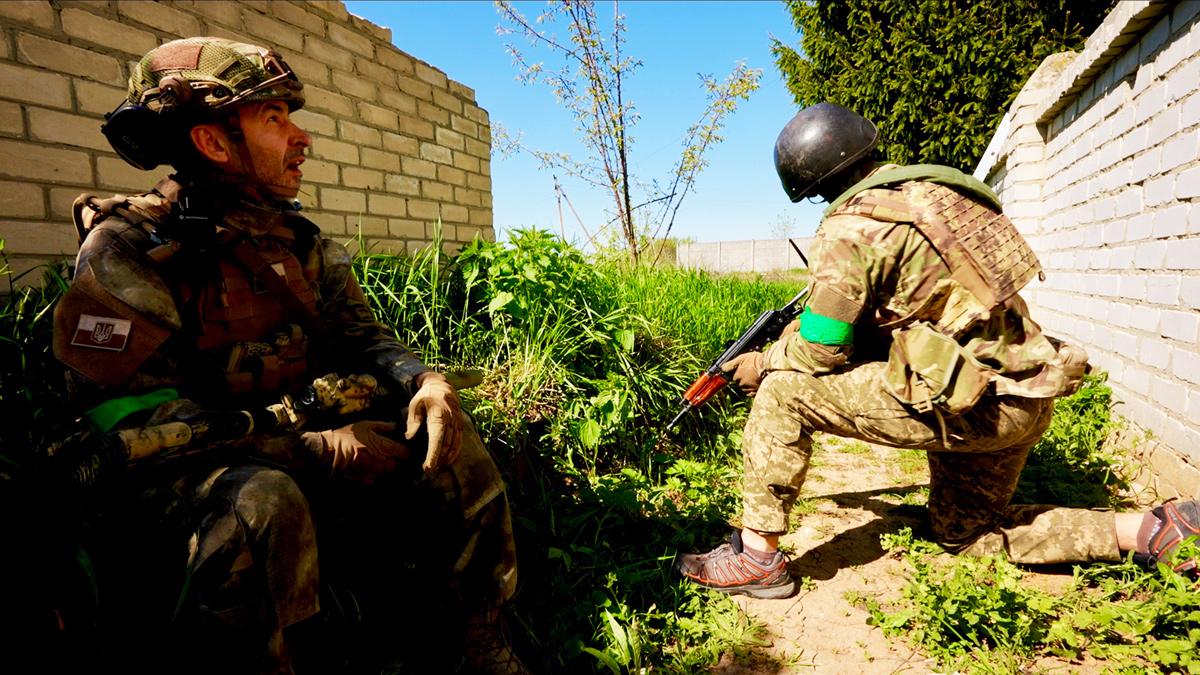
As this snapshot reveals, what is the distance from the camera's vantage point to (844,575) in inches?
89.2

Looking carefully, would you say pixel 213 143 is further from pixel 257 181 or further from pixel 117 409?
pixel 117 409

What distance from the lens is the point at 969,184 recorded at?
2.11 m

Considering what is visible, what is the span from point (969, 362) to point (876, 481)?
153 centimetres

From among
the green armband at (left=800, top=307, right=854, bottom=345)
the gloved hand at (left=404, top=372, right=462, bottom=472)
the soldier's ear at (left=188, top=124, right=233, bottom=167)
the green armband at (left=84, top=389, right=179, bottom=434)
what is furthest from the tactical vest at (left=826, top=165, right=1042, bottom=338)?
the green armband at (left=84, top=389, right=179, bottom=434)

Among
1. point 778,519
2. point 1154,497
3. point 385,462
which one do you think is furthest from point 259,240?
point 1154,497

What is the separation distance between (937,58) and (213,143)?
1177 centimetres

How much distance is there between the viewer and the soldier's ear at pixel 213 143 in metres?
1.51

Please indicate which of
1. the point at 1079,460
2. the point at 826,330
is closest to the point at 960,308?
the point at 826,330

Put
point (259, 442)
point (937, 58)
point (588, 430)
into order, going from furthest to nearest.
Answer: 1. point (937, 58)
2. point (588, 430)
3. point (259, 442)

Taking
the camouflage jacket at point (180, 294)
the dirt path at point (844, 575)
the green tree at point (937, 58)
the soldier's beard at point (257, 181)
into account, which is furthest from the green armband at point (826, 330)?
the green tree at point (937, 58)

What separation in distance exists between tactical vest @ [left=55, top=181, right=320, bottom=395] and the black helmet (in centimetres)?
194

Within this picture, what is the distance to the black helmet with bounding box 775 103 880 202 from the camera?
2311mm

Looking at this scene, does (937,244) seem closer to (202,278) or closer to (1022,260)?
(1022,260)

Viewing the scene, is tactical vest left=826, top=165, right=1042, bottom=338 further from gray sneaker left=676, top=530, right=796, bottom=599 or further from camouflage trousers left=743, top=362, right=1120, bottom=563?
gray sneaker left=676, top=530, right=796, bottom=599
